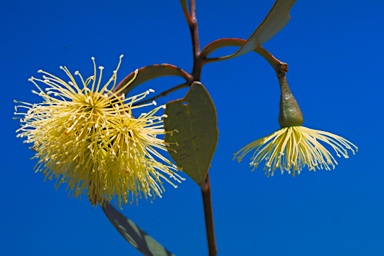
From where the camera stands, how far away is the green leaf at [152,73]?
90 cm

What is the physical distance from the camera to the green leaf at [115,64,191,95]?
896 mm

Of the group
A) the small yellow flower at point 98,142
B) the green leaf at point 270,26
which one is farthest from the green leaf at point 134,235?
the green leaf at point 270,26

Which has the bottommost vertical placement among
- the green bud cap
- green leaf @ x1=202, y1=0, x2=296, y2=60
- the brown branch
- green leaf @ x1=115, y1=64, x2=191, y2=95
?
the brown branch

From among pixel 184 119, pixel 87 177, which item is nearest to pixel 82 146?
pixel 87 177

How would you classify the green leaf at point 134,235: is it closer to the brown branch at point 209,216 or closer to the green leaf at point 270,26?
the brown branch at point 209,216

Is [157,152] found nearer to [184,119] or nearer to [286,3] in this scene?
[184,119]

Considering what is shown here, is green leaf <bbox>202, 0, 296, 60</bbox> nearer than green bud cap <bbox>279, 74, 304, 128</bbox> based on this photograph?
Yes

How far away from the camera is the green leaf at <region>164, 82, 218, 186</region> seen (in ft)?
2.58

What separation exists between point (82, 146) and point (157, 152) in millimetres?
124

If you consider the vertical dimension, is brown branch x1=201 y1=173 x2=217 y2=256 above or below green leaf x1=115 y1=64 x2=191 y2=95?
below

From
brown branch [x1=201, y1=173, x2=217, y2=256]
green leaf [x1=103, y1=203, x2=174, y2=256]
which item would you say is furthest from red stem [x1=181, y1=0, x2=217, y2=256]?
green leaf [x1=103, y1=203, x2=174, y2=256]

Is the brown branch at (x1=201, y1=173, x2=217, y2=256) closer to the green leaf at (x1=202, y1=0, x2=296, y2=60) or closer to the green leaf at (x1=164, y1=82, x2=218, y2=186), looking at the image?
the green leaf at (x1=164, y1=82, x2=218, y2=186)

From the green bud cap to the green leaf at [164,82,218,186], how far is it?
0.70 ft

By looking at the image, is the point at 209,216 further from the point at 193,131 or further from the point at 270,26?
the point at 270,26
